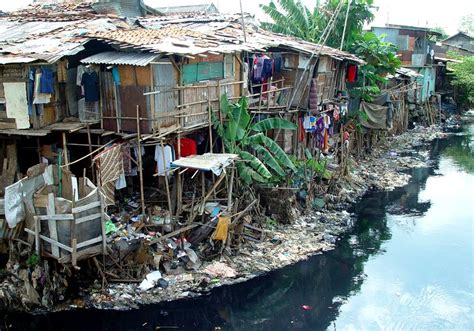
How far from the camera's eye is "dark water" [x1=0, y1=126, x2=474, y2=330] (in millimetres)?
9711

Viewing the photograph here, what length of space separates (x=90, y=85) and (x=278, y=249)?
5942 millimetres

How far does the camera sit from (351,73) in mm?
19797

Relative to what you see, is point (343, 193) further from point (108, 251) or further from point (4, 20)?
point (4, 20)

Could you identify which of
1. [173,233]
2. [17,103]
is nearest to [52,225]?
[173,233]

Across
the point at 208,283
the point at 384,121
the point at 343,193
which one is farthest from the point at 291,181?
the point at 384,121

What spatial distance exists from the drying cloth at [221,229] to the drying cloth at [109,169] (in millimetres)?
2408

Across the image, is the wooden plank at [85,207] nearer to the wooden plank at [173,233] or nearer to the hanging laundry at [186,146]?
the wooden plank at [173,233]

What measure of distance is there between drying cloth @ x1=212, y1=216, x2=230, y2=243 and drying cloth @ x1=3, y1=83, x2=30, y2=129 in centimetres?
462

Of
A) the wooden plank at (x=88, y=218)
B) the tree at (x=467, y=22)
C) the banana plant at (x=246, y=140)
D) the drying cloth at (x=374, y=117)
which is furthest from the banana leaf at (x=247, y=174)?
the tree at (x=467, y=22)

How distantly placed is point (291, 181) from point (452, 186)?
8.82 meters

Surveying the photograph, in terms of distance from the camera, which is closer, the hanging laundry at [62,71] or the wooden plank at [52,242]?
the wooden plank at [52,242]

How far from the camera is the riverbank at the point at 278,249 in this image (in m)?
9.92

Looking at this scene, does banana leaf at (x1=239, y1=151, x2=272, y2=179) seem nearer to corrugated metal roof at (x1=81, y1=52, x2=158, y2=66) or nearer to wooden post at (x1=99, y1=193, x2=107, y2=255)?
corrugated metal roof at (x1=81, y1=52, x2=158, y2=66)

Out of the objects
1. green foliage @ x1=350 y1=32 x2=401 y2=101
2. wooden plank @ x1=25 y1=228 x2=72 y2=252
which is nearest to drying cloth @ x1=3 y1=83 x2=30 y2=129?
wooden plank @ x1=25 y1=228 x2=72 y2=252
